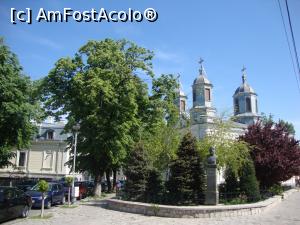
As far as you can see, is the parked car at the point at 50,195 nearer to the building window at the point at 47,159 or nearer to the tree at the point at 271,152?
the tree at the point at 271,152

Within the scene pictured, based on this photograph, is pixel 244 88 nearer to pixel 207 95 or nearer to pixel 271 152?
pixel 207 95

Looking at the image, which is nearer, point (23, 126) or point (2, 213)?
point (2, 213)

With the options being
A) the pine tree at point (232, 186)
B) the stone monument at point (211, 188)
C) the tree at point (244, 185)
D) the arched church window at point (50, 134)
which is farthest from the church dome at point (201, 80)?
the stone monument at point (211, 188)

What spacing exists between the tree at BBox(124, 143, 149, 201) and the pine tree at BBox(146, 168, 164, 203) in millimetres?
284

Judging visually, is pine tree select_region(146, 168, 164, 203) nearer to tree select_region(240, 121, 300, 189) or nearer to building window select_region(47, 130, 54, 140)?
tree select_region(240, 121, 300, 189)

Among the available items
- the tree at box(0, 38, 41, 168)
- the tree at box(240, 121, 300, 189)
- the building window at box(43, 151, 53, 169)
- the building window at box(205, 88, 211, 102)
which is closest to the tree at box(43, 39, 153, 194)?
the tree at box(0, 38, 41, 168)

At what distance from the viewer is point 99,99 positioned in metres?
28.7

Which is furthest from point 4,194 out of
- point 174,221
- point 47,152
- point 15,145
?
point 47,152

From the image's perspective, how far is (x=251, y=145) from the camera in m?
27.3

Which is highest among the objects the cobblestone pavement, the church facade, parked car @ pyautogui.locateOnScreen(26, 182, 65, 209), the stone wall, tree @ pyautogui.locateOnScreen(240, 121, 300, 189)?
the church facade

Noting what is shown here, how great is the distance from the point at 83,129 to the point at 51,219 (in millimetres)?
13644

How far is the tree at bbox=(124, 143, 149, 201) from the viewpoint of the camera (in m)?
20.3

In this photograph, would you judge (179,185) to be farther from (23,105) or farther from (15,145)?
(15,145)

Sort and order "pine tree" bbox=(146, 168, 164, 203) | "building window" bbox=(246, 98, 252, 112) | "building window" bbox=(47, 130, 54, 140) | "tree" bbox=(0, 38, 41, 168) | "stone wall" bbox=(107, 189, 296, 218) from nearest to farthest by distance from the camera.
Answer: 1. "stone wall" bbox=(107, 189, 296, 218)
2. "pine tree" bbox=(146, 168, 164, 203)
3. "tree" bbox=(0, 38, 41, 168)
4. "building window" bbox=(47, 130, 54, 140)
5. "building window" bbox=(246, 98, 252, 112)
